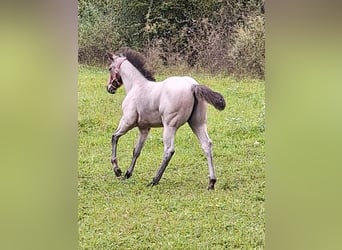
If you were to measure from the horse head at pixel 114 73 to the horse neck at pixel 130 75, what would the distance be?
2 cm

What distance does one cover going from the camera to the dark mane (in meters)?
2.68

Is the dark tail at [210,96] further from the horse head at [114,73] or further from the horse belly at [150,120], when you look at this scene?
the horse head at [114,73]

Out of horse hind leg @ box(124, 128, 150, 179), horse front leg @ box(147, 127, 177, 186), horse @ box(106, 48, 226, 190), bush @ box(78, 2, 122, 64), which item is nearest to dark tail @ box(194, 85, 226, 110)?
horse @ box(106, 48, 226, 190)

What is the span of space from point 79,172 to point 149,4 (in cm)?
93

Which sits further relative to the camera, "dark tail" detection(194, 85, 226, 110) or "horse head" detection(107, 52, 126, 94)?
"horse head" detection(107, 52, 126, 94)

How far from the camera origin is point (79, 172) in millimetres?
2631

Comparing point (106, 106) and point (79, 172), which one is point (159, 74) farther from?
point (79, 172)

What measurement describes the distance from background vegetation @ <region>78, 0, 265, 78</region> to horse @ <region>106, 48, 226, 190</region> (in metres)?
0.08

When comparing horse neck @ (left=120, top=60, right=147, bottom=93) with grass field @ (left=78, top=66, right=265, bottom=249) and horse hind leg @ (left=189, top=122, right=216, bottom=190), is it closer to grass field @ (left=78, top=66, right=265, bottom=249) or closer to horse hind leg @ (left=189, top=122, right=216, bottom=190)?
grass field @ (left=78, top=66, right=265, bottom=249)

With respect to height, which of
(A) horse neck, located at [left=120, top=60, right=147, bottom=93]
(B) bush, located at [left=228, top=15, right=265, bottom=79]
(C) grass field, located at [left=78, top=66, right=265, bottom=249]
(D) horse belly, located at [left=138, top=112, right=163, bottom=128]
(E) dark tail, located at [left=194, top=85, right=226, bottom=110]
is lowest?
(C) grass field, located at [left=78, top=66, right=265, bottom=249]

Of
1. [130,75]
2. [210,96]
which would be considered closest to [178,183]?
[210,96]

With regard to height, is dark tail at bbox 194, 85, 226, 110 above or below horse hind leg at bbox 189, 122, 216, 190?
above
